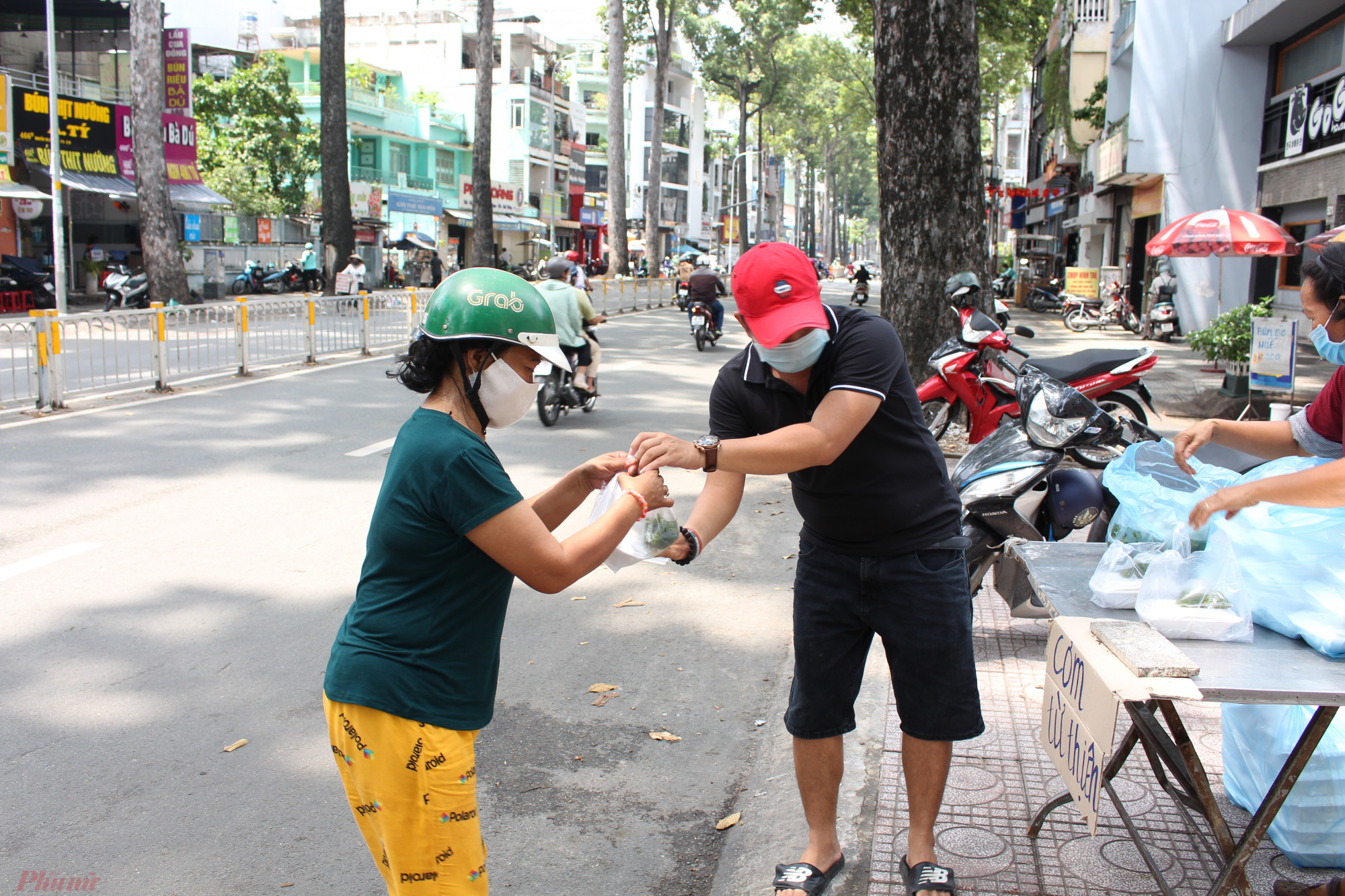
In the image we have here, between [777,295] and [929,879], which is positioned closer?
[777,295]

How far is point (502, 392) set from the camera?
7.00 feet

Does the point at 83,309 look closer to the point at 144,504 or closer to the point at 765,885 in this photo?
the point at 144,504

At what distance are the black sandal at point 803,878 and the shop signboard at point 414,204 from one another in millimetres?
41462

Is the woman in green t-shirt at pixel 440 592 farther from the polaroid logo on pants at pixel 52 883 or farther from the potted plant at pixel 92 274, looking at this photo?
the potted plant at pixel 92 274

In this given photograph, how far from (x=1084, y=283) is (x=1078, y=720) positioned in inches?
1064

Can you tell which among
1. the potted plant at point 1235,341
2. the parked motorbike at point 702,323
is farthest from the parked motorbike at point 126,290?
the potted plant at point 1235,341

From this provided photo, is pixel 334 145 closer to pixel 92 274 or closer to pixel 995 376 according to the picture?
pixel 92 274

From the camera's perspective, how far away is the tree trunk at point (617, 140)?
34062 millimetres

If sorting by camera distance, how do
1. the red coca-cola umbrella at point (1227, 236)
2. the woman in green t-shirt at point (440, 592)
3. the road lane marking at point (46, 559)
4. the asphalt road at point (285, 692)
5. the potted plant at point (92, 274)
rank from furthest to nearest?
the potted plant at point (92, 274), the red coca-cola umbrella at point (1227, 236), the road lane marking at point (46, 559), the asphalt road at point (285, 692), the woman in green t-shirt at point (440, 592)

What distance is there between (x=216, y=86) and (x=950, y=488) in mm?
35363

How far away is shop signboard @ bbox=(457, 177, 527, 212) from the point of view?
159 feet

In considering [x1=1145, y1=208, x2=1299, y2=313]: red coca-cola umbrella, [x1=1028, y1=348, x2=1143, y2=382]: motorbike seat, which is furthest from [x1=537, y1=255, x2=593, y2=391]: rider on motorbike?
[x1=1145, y1=208, x2=1299, y2=313]: red coca-cola umbrella

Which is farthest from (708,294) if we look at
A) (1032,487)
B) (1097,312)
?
(1032,487)

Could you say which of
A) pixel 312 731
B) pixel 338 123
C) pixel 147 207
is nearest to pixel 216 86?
pixel 338 123
